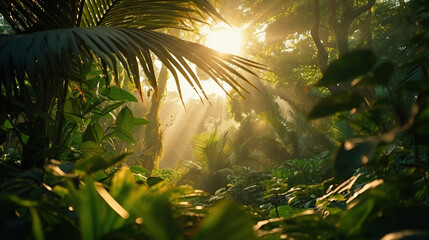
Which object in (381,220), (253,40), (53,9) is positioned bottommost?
(381,220)

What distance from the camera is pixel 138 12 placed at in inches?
51.1

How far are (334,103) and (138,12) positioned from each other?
1.12 meters

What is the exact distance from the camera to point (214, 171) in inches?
384

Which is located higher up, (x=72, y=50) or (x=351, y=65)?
(x=72, y=50)

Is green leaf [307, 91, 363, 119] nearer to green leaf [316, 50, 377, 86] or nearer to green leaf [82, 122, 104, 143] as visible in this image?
green leaf [316, 50, 377, 86]

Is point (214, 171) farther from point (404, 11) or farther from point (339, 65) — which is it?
point (339, 65)

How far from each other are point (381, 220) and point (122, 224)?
0.92ft

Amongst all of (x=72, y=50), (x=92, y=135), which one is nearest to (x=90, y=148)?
(x=92, y=135)

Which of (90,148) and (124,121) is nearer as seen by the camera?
(90,148)

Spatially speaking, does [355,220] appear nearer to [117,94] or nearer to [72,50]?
[72,50]

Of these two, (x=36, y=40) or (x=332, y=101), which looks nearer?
(x=332, y=101)

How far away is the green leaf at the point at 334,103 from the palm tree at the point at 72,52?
0.36m

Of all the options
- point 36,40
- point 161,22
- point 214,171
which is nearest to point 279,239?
point 36,40

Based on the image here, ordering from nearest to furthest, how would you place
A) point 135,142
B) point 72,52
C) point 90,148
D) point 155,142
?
point 90,148
point 72,52
point 135,142
point 155,142
